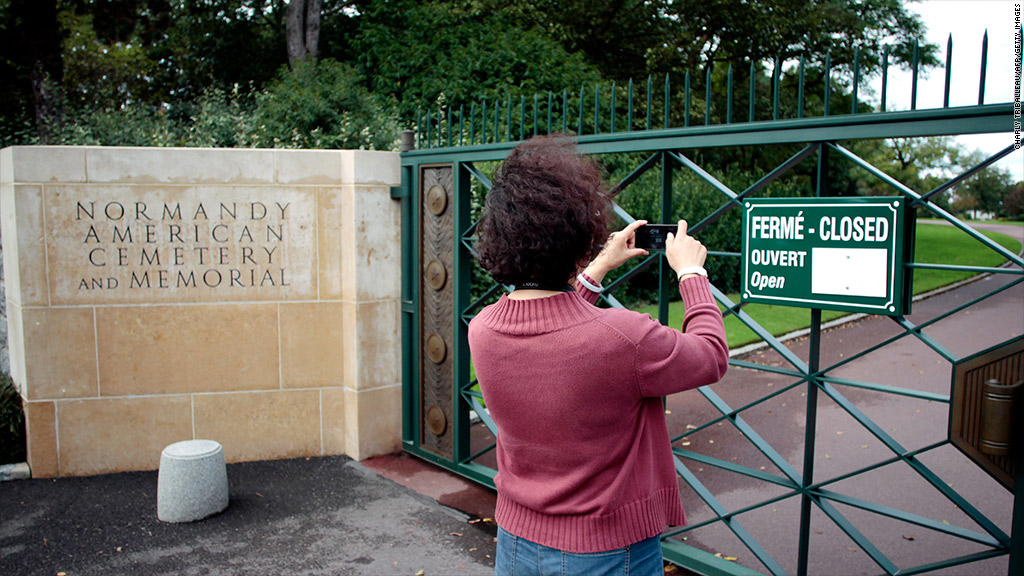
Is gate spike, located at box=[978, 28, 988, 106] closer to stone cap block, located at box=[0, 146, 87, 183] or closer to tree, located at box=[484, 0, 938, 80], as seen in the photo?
stone cap block, located at box=[0, 146, 87, 183]

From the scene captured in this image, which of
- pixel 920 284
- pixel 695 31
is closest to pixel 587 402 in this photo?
pixel 920 284

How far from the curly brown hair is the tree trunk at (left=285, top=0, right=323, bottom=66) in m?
14.8

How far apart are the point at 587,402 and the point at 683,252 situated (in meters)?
0.53

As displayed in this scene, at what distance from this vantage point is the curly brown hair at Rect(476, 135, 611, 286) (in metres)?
1.96

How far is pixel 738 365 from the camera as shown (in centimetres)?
374

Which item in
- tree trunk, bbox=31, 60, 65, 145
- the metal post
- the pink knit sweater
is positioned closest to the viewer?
the pink knit sweater

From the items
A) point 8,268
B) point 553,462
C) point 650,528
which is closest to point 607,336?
point 553,462

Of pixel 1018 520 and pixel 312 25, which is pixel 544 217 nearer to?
pixel 1018 520

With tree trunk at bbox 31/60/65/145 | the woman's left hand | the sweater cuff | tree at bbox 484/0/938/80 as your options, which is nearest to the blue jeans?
the sweater cuff

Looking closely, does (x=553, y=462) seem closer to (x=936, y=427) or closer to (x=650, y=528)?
(x=650, y=528)

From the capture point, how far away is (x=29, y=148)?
556 cm

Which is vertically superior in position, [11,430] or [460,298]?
[460,298]

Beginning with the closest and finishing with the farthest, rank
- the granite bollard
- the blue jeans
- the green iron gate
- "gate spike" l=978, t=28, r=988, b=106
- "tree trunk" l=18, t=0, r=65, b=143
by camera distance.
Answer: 1. the blue jeans
2. "gate spike" l=978, t=28, r=988, b=106
3. the green iron gate
4. the granite bollard
5. "tree trunk" l=18, t=0, r=65, b=143

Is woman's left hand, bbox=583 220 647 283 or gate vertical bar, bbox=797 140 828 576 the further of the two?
gate vertical bar, bbox=797 140 828 576
